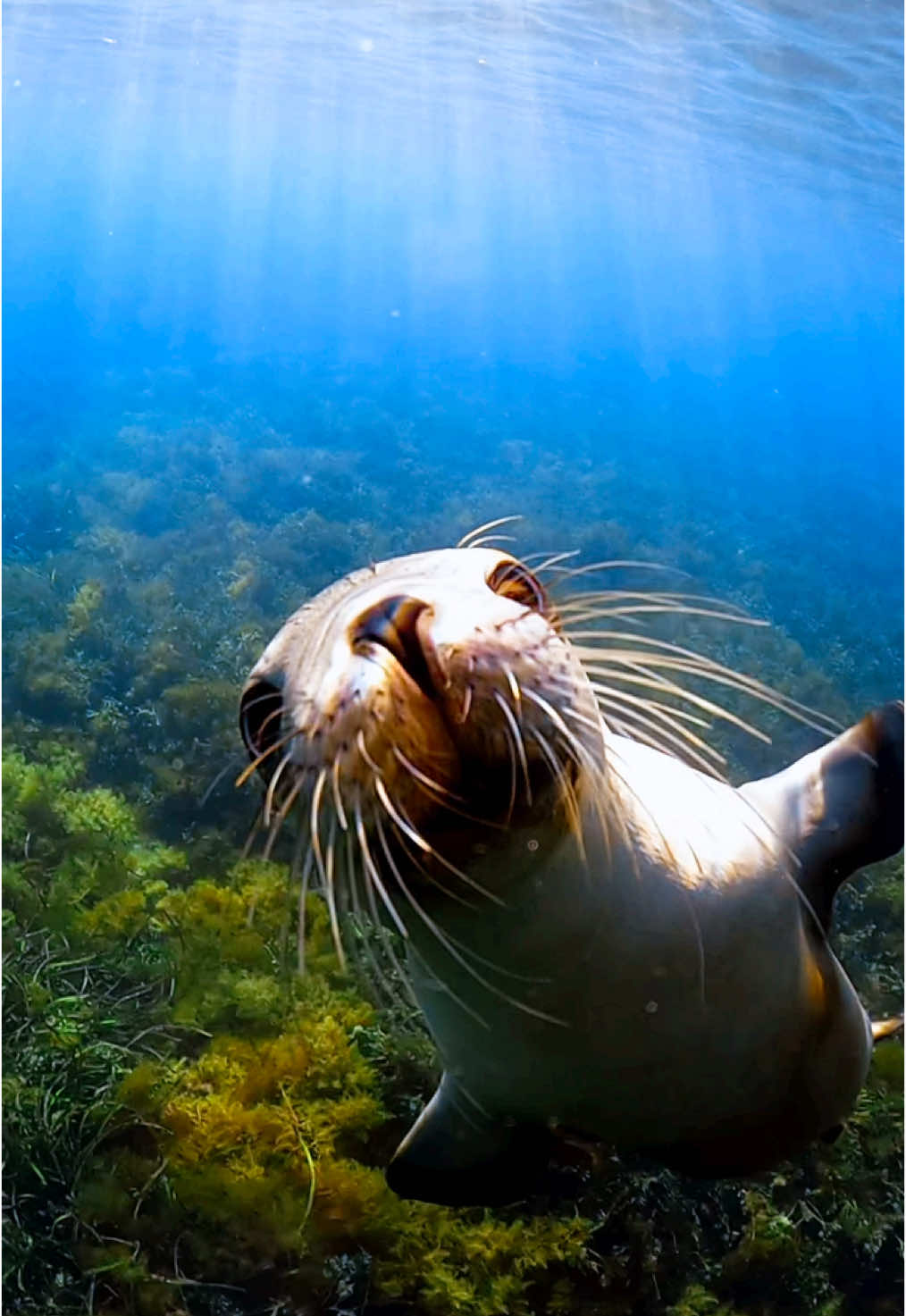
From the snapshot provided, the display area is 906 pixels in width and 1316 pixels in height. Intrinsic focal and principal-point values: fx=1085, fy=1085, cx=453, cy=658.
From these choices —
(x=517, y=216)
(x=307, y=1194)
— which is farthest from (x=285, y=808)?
(x=517, y=216)

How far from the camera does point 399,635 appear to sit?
4.30ft

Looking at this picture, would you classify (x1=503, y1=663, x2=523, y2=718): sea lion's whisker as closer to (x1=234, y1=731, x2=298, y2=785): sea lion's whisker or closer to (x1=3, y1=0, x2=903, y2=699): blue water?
(x1=234, y1=731, x2=298, y2=785): sea lion's whisker

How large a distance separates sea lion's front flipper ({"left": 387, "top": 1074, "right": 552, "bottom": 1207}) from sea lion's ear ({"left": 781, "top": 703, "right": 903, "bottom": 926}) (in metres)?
0.95

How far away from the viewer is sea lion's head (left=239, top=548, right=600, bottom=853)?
49.6 inches

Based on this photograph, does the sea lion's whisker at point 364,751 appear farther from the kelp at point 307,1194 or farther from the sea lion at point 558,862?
the kelp at point 307,1194

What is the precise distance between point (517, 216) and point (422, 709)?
63588 millimetres

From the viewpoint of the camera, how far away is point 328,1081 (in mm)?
3506

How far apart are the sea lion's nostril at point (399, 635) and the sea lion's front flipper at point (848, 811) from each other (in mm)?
1371

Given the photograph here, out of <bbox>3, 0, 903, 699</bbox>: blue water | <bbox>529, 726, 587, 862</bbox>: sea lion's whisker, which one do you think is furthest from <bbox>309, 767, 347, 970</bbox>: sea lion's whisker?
<bbox>3, 0, 903, 699</bbox>: blue water

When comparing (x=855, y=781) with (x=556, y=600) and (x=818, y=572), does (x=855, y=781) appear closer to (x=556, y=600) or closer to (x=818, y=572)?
(x=556, y=600)

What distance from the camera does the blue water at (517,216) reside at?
13234 mm

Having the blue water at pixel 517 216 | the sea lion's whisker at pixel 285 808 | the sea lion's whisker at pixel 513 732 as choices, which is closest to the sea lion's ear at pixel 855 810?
the sea lion's whisker at pixel 513 732

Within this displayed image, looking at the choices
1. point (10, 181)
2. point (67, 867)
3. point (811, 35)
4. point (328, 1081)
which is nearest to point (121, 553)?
point (67, 867)

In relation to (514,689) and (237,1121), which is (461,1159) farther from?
(514,689)
